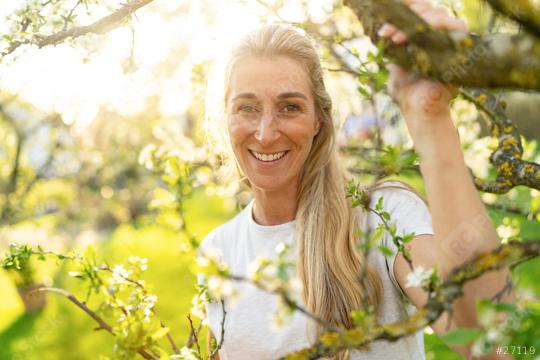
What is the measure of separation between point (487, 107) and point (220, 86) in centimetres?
125

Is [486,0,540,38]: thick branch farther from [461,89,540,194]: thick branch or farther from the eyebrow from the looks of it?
the eyebrow

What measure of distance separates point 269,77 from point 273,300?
0.90 meters

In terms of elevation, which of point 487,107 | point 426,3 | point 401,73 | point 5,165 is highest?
point 5,165

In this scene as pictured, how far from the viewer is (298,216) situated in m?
2.52

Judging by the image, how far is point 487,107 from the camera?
2793 millimetres

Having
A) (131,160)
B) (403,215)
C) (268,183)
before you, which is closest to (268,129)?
(268,183)

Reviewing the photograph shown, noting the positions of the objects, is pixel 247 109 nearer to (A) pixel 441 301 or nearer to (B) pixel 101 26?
(B) pixel 101 26

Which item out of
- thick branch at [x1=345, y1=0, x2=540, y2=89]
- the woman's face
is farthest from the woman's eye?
thick branch at [x1=345, y1=0, x2=540, y2=89]

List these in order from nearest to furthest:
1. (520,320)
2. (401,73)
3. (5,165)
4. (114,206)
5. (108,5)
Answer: (520,320), (401,73), (108,5), (5,165), (114,206)

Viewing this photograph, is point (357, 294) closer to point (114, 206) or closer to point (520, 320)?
point (520, 320)

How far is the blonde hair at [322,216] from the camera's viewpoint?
7.38ft

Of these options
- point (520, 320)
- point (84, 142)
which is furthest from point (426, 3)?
point (84, 142)

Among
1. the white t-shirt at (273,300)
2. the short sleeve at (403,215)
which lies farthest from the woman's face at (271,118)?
the short sleeve at (403,215)

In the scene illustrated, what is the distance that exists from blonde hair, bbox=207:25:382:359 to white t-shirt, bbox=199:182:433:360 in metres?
0.07
